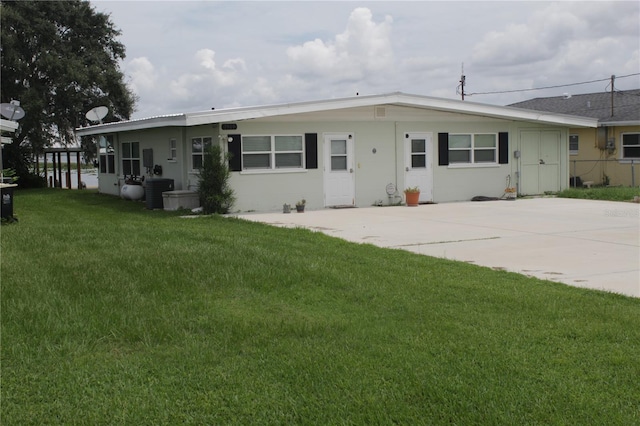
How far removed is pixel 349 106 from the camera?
18.5 m

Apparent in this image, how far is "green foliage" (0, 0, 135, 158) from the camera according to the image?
30172mm

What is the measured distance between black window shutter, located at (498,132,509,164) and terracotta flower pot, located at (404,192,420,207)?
370 centimetres

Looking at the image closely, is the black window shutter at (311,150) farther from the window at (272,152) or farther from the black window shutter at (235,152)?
the black window shutter at (235,152)

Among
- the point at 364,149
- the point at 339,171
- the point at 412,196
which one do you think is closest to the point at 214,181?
the point at 339,171

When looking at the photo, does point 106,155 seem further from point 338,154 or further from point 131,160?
point 338,154

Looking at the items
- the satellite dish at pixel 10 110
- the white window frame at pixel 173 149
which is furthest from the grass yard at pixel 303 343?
the satellite dish at pixel 10 110

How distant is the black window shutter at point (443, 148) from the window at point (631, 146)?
1003 centimetres

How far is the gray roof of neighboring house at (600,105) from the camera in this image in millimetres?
27266

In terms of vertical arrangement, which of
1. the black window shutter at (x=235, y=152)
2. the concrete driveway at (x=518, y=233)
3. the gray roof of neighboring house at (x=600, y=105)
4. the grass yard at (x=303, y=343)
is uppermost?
the gray roof of neighboring house at (x=600, y=105)

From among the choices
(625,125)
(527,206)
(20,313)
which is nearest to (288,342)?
(20,313)

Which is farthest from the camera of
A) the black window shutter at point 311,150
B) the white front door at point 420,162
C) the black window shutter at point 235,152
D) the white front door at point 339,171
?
the white front door at point 420,162

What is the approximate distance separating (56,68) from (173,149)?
13164 millimetres

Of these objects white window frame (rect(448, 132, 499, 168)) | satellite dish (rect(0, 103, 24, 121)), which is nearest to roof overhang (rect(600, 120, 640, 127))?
white window frame (rect(448, 132, 499, 168))

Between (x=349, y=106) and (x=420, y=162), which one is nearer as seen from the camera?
(x=349, y=106)
